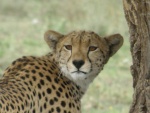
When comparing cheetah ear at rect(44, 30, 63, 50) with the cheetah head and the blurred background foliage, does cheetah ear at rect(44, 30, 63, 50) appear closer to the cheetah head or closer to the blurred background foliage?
the cheetah head

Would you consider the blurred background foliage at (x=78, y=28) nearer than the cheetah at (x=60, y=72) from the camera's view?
No

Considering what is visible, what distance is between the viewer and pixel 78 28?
34.7 ft

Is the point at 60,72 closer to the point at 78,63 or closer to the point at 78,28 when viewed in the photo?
the point at 78,63

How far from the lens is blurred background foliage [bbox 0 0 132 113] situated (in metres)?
7.95

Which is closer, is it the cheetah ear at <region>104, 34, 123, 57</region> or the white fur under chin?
the white fur under chin

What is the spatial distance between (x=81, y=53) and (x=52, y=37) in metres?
0.44

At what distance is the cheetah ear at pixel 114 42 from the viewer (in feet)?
18.5

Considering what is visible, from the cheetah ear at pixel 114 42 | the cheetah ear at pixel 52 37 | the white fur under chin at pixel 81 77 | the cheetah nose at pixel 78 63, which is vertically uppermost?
the cheetah ear at pixel 52 37

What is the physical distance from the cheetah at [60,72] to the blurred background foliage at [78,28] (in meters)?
1.99

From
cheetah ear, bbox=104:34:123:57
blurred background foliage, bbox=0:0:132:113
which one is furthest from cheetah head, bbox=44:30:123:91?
blurred background foliage, bbox=0:0:132:113

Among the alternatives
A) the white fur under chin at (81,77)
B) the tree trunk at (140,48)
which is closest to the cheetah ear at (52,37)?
the white fur under chin at (81,77)

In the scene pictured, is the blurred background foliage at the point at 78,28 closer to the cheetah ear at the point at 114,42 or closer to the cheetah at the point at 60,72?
the cheetah ear at the point at 114,42

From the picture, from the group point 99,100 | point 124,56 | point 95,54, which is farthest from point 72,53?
point 124,56

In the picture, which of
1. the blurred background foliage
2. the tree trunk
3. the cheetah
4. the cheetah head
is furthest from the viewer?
the blurred background foliage
